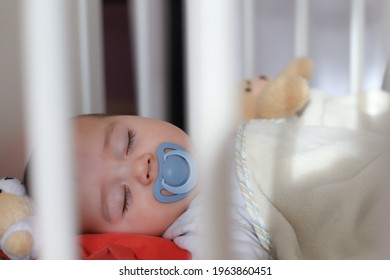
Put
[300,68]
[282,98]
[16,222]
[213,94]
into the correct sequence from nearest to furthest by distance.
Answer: [213,94] → [16,222] → [282,98] → [300,68]

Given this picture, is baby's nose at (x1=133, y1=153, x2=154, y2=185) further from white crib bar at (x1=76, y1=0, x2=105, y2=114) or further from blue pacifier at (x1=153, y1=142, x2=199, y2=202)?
white crib bar at (x1=76, y1=0, x2=105, y2=114)

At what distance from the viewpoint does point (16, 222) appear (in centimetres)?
64

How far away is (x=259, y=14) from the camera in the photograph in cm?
151

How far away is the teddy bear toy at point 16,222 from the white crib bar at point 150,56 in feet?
1.29

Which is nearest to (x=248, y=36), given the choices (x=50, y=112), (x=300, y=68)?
(x=300, y=68)

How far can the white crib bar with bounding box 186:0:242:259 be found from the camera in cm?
33

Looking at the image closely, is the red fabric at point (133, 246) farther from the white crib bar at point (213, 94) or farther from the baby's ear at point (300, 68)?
the baby's ear at point (300, 68)

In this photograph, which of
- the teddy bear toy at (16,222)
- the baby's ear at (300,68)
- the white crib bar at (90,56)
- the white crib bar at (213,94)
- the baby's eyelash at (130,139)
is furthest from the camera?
the baby's ear at (300,68)

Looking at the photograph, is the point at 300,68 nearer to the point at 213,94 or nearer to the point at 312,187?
the point at 312,187

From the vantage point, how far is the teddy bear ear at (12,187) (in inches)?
27.1

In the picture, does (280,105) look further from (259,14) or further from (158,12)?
(259,14)

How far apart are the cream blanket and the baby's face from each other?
0.11 meters

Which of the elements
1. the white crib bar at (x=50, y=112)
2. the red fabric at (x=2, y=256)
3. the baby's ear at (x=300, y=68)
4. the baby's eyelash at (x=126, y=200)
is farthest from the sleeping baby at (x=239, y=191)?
the baby's ear at (x=300, y=68)

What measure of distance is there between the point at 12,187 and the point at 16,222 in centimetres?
8
